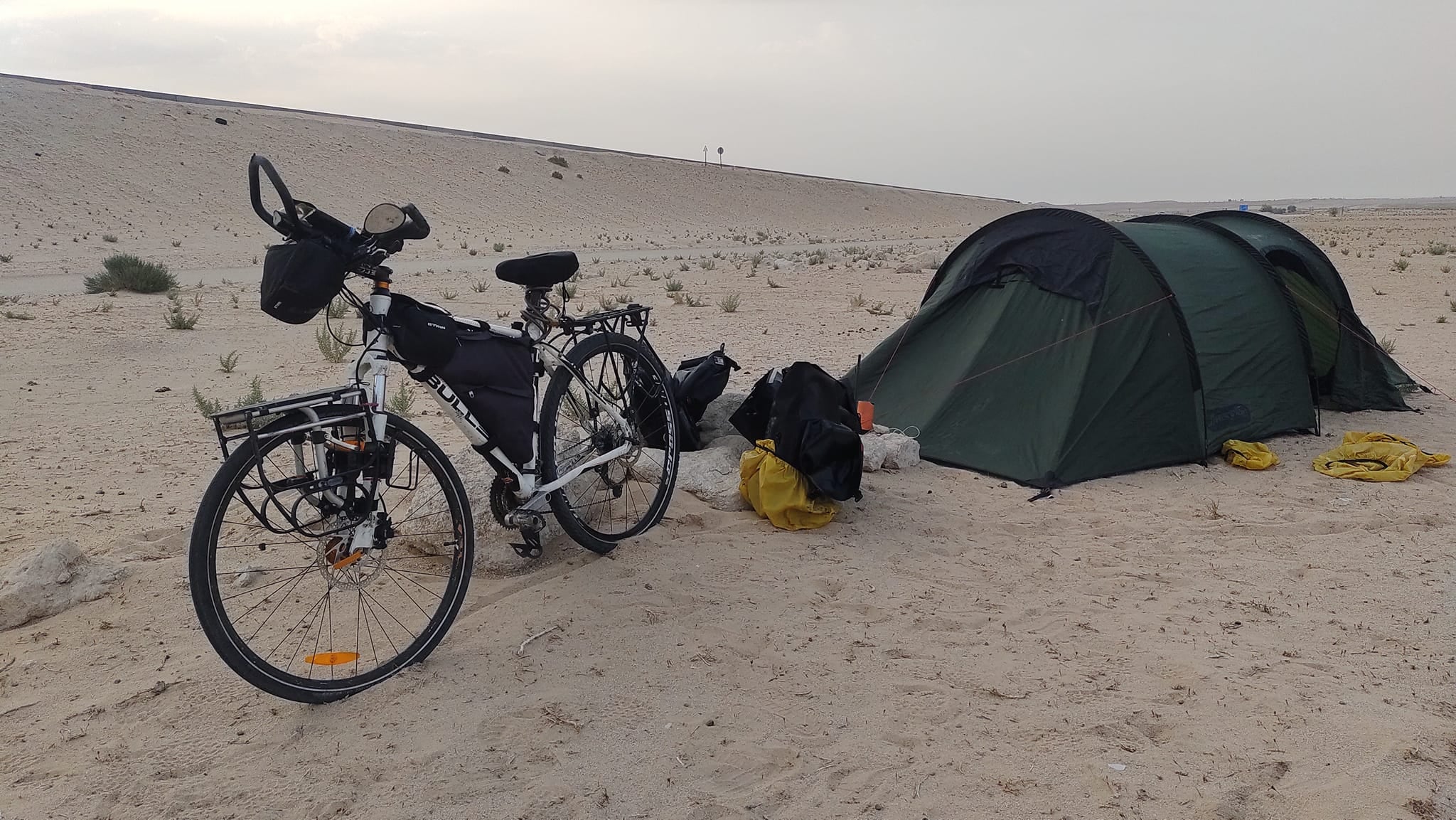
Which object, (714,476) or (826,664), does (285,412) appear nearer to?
(826,664)

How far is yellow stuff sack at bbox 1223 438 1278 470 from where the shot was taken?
242 inches

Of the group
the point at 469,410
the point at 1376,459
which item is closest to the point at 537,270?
the point at 469,410

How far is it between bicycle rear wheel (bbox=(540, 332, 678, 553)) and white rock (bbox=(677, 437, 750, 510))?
0.95 feet

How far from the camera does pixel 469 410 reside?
363 centimetres

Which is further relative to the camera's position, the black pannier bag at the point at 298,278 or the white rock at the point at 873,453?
the white rock at the point at 873,453

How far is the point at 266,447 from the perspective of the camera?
9.64ft

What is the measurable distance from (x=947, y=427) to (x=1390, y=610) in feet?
9.38

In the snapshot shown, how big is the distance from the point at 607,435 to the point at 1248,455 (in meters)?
4.41

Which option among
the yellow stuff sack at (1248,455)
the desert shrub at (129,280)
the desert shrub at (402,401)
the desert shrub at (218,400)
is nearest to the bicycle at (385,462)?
the desert shrub at (218,400)

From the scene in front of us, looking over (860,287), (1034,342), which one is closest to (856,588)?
(1034,342)

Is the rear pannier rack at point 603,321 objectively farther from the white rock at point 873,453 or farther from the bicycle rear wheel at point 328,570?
the white rock at point 873,453

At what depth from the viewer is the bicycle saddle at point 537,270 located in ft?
12.8

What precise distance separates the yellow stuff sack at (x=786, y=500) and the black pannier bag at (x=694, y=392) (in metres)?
0.54

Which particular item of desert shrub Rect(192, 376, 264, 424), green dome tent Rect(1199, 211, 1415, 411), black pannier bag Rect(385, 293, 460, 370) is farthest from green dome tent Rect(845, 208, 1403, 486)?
desert shrub Rect(192, 376, 264, 424)
